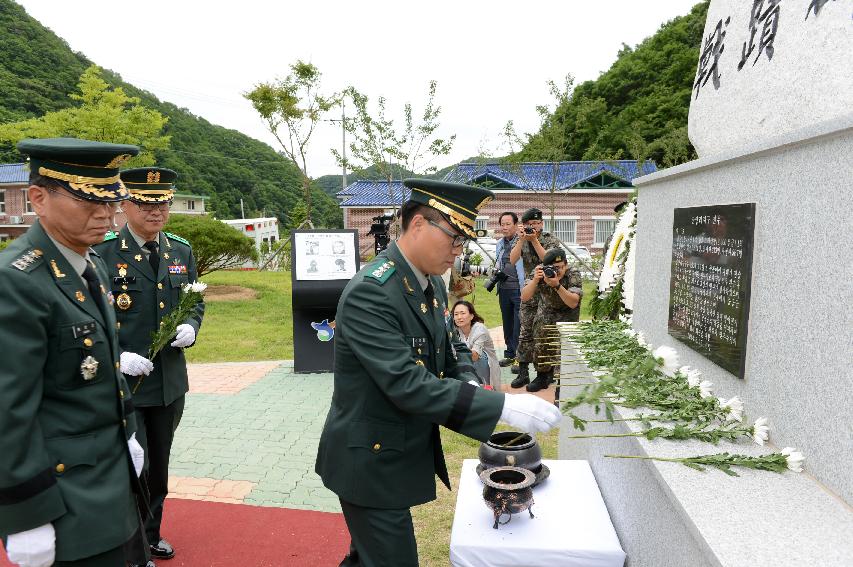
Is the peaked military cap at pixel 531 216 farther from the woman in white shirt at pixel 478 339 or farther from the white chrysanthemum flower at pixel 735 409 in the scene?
the white chrysanthemum flower at pixel 735 409

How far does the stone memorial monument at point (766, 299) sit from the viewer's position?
5.93 ft

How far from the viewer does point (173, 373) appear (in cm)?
368

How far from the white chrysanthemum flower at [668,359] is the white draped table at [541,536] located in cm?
78

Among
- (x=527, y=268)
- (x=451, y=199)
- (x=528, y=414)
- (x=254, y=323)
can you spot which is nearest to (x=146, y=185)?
(x=451, y=199)

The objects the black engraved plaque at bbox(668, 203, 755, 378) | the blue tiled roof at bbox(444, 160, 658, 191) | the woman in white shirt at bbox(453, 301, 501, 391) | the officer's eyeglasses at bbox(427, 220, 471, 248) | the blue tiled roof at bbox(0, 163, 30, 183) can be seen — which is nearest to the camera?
the officer's eyeglasses at bbox(427, 220, 471, 248)

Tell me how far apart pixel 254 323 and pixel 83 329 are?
1094 centimetres

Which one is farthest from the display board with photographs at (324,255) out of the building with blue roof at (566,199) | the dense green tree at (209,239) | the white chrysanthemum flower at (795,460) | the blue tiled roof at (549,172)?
the building with blue roof at (566,199)

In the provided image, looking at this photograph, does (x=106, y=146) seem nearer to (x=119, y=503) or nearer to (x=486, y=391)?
(x=119, y=503)

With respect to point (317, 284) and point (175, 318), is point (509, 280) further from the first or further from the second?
point (175, 318)

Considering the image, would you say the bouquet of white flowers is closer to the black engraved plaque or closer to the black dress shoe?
the black dress shoe

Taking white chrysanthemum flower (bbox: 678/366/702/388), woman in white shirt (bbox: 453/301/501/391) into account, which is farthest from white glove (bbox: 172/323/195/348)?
white chrysanthemum flower (bbox: 678/366/702/388)

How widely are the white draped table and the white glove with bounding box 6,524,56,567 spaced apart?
5.23ft

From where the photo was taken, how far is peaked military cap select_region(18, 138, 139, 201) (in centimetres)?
215

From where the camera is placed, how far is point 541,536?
268cm
